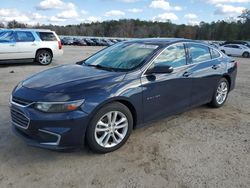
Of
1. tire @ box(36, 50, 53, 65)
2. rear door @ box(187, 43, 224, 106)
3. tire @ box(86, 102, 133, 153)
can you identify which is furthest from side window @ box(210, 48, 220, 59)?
tire @ box(36, 50, 53, 65)

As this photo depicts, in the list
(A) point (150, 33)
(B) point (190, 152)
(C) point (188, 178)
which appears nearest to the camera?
(C) point (188, 178)

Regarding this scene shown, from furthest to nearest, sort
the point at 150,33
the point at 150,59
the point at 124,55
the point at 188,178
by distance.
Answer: the point at 150,33 < the point at 124,55 < the point at 150,59 < the point at 188,178

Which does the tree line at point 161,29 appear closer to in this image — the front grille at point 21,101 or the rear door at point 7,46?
the rear door at point 7,46

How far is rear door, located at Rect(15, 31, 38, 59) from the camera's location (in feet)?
40.0

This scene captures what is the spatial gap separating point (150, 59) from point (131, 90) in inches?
26.8

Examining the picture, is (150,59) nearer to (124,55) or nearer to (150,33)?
(124,55)

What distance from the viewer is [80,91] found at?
358 centimetres

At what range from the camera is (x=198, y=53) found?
5418 millimetres

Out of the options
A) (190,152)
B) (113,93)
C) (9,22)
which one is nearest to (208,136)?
(190,152)

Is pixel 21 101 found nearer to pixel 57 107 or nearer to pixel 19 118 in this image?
pixel 19 118

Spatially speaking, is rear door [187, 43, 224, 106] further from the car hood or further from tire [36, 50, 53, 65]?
tire [36, 50, 53, 65]

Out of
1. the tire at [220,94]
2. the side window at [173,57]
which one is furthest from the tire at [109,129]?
the tire at [220,94]

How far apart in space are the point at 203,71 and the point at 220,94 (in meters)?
1.06

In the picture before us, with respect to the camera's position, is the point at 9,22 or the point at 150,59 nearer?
the point at 150,59
